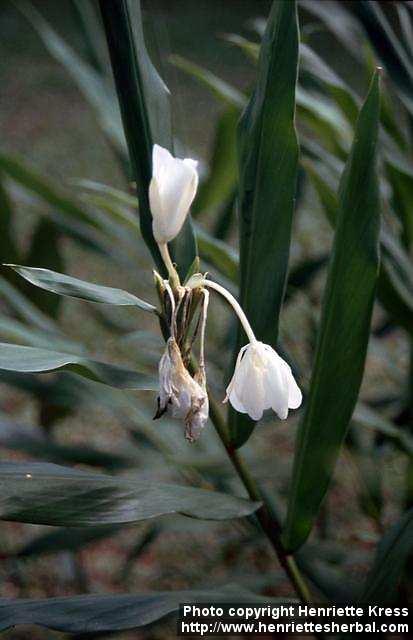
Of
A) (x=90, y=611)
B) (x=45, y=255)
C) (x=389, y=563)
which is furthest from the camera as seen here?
(x=45, y=255)

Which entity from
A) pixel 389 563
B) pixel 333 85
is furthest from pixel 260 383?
pixel 333 85

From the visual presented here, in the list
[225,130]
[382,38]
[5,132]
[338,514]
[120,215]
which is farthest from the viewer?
[5,132]

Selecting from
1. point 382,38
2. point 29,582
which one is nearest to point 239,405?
point 382,38

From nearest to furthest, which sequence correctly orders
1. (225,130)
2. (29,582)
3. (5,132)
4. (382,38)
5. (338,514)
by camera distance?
(382,38), (225,130), (29,582), (338,514), (5,132)

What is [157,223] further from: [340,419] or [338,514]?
[338,514]

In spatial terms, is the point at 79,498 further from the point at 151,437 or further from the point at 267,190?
the point at 151,437

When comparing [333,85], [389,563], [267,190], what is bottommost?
[389,563]

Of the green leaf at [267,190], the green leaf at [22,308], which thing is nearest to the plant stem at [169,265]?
the green leaf at [267,190]
